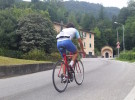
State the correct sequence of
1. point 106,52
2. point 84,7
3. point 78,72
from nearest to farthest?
1. point 78,72
2. point 106,52
3. point 84,7

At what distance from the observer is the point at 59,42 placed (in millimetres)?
7465

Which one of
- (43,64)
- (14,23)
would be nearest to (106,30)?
(14,23)

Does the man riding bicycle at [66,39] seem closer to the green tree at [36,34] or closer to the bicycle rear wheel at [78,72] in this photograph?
the bicycle rear wheel at [78,72]

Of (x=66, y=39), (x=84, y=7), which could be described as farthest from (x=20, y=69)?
(x=84, y=7)

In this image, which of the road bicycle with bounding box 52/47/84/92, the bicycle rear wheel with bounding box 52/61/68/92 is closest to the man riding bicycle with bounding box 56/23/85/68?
the road bicycle with bounding box 52/47/84/92

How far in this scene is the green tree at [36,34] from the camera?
35.4 m

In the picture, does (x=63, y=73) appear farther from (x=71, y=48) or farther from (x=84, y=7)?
(x=84, y=7)

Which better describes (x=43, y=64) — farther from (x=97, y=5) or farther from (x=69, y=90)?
(x=97, y=5)

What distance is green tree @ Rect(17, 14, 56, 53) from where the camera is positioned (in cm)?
3538

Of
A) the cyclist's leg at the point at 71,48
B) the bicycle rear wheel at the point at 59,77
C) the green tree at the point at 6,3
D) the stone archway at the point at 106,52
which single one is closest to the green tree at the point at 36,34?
the cyclist's leg at the point at 71,48

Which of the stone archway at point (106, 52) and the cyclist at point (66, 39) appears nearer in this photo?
the cyclist at point (66, 39)

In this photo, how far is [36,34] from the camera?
36.2 meters

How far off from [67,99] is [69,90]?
133 centimetres

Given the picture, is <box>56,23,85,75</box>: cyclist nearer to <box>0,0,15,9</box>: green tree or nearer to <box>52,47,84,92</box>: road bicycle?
<box>52,47,84,92</box>: road bicycle
